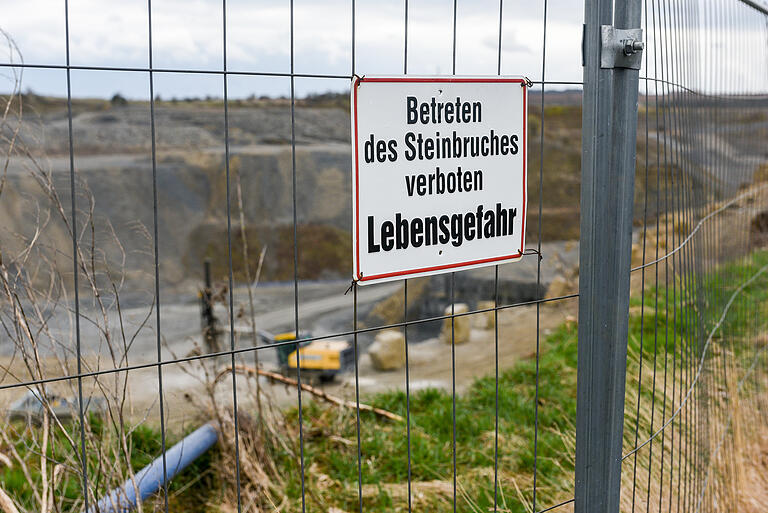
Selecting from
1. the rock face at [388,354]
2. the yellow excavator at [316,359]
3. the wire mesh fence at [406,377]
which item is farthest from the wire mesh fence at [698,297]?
the rock face at [388,354]

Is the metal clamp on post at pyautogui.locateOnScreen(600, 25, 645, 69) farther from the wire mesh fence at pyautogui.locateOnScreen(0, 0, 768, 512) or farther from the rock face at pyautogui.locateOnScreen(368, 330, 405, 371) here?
the rock face at pyautogui.locateOnScreen(368, 330, 405, 371)

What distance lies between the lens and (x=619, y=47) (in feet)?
6.12

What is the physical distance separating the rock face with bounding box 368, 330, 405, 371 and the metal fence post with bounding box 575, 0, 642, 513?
682cm

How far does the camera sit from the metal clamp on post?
186cm

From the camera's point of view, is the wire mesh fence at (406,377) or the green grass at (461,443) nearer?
the wire mesh fence at (406,377)

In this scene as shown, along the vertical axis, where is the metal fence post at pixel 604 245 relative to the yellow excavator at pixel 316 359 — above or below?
above

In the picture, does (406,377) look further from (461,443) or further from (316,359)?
(316,359)

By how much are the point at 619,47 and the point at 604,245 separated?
48cm

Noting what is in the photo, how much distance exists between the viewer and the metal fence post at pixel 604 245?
187cm

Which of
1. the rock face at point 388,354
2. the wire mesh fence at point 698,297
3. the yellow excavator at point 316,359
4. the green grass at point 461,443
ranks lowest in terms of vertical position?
the rock face at point 388,354

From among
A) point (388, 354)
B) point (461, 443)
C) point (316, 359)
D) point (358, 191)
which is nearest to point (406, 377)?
point (358, 191)

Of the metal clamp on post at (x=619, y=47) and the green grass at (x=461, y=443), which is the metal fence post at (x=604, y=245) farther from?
the green grass at (x=461, y=443)

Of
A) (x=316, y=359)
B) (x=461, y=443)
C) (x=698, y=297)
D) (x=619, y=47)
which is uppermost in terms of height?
(x=619, y=47)

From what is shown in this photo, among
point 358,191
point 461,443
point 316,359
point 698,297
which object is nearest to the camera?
point 358,191
